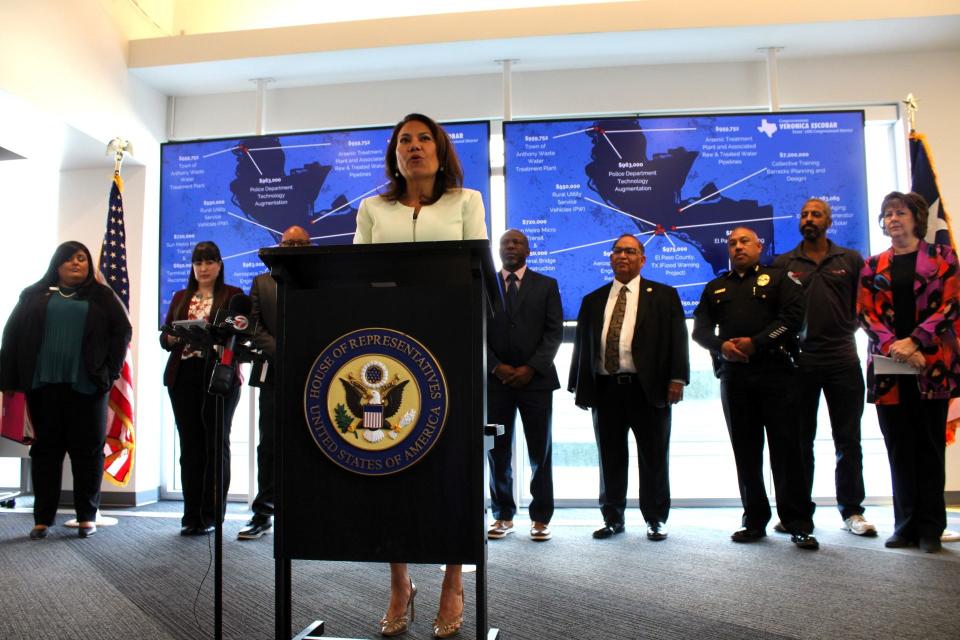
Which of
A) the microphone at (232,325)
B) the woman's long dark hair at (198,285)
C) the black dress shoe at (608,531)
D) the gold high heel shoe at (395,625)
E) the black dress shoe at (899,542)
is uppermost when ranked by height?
the woman's long dark hair at (198,285)

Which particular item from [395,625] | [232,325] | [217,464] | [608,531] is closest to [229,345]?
[232,325]

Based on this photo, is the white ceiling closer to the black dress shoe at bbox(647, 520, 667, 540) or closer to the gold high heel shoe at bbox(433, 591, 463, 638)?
the black dress shoe at bbox(647, 520, 667, 540)

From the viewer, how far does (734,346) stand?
139 inches

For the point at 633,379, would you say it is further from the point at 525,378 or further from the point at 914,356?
the point at 914,356

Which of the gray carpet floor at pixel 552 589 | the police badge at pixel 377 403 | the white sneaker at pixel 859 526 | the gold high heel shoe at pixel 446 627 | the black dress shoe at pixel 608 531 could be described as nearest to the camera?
the police badge at pixel 377 403

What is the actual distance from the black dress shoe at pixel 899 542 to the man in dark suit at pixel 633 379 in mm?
1038

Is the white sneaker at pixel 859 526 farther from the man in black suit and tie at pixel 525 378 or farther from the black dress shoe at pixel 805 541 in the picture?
the man in black suit and tie at pixel 525 378

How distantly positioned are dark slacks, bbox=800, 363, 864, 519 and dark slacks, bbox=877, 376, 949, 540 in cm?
33

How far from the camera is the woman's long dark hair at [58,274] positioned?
13.2 ft

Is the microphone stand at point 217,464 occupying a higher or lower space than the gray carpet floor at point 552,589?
higher

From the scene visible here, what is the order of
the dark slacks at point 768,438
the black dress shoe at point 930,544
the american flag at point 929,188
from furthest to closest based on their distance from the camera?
the american flag at point 929,188, the dark slacks at point 768,438, the black dress shoe at point 930,544

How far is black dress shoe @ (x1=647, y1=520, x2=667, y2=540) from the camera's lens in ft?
12.0

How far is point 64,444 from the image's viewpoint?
3.95 meters

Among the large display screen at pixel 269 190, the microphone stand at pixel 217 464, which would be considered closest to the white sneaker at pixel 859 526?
the large display screen at pixel 269 190
